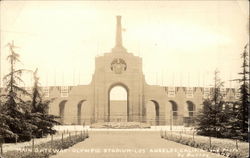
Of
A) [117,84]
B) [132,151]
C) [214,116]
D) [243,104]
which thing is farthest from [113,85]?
[132,151]

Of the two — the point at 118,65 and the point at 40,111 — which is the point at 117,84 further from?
the point at 40,111

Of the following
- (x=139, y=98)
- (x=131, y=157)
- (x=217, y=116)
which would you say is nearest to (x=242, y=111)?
(x=217, y=116)

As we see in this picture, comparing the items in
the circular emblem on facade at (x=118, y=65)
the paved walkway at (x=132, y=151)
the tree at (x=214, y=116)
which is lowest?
the paved walkway at (x=132, y=151)

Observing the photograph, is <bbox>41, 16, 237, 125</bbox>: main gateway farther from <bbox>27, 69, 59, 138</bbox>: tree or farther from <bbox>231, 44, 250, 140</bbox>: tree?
<bbox>231, 44, 250, 140</bbox>: tree

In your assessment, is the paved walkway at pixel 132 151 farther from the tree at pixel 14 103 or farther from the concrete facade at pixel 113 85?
the concrete facade at pixel 113 85

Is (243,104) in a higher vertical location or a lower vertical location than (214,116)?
higher

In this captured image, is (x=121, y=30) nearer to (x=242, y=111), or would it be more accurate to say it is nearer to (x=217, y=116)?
(x=217, y=116)

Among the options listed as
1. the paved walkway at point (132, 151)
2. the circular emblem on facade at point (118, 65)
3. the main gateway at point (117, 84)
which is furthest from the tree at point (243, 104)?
the circular emblem on facade at point (118, 65)

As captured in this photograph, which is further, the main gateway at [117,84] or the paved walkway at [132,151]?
the main gateway at [117,84]

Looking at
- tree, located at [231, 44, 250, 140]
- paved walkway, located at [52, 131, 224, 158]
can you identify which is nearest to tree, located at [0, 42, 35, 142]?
Answer: paved walkway, located at [52, 131, 224, 158]
